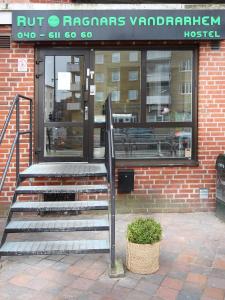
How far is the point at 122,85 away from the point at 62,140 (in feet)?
4.23

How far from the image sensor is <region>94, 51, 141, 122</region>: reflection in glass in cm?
629

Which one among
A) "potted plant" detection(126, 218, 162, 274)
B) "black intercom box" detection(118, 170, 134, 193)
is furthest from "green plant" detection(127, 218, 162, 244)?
"black intercom box" detection(118, 170, 134, 193)

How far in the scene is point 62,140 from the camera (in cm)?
631

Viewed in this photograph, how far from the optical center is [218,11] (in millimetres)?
5957

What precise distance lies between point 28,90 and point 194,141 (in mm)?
2708

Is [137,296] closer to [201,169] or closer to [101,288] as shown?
[101,288]

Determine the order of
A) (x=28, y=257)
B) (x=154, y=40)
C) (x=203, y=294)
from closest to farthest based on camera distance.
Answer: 1. (x=203, y=294)
2. (x=28, y=257)
3. (x=154, y=40)

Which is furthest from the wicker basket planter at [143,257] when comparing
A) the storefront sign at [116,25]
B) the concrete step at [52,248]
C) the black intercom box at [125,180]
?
the storefront sign at [116,25]

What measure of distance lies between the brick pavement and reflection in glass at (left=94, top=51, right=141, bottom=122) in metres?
2.14

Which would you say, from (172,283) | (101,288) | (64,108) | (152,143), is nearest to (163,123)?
(152,143)

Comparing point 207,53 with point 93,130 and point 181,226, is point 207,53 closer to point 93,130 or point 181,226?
point 93,130

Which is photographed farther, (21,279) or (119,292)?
(21,279)

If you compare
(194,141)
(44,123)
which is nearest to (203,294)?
(194,141)

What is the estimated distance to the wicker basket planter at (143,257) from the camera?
399cm
